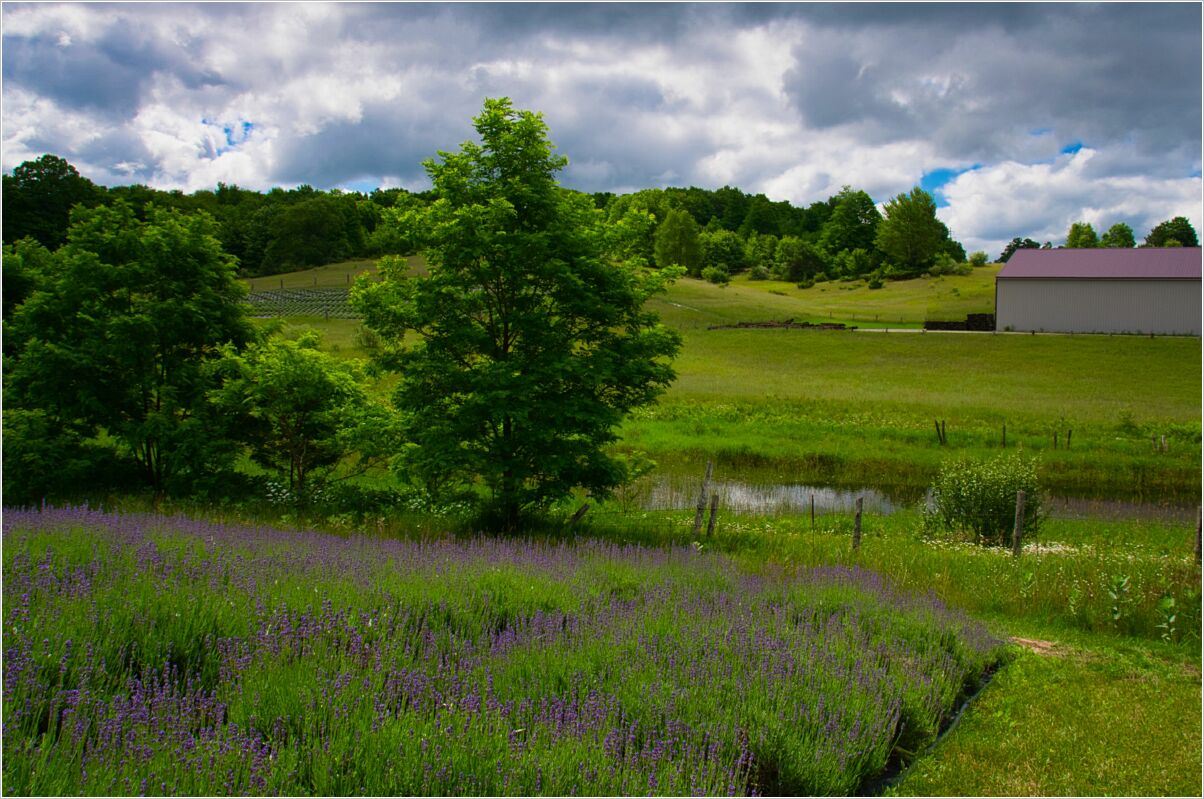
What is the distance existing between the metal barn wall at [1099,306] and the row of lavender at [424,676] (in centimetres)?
7443

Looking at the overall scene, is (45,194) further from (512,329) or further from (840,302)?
(840,302)

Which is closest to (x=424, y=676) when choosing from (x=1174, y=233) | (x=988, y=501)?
(x=988, y=501)

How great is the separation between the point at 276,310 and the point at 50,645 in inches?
3035

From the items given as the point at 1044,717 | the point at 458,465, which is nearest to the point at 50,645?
the point at 1044,717

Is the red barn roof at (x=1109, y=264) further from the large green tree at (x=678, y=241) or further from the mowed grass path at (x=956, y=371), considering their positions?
the large green tree at (x=678, y=241)

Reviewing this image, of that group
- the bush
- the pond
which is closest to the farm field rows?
the bush

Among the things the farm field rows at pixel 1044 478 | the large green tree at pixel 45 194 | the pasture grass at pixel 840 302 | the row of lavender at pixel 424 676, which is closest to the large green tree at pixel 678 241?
the pasture grass at pixel 840 302

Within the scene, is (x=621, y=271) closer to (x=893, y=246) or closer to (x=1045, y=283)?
(x=1045, y=283)

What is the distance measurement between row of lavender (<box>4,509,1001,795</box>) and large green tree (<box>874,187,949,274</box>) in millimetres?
128583

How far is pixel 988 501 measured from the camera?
62.6ft

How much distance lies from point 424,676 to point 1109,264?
8497 centimetres

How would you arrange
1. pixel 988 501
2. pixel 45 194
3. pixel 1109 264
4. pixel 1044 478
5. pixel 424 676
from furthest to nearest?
1. pixel 1109 264
2. pixel 45 194
3. pixel 1044 478
4. pixel 988 501
5. pixel 424 676

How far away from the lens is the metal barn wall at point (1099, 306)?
7050cm

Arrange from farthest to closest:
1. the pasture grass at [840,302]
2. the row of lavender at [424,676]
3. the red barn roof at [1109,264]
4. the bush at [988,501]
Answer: the pasture grass at [840,302] < the red barn roof at [1109,264] < the bush at [988,501] < the row of lavender at [424,676]
